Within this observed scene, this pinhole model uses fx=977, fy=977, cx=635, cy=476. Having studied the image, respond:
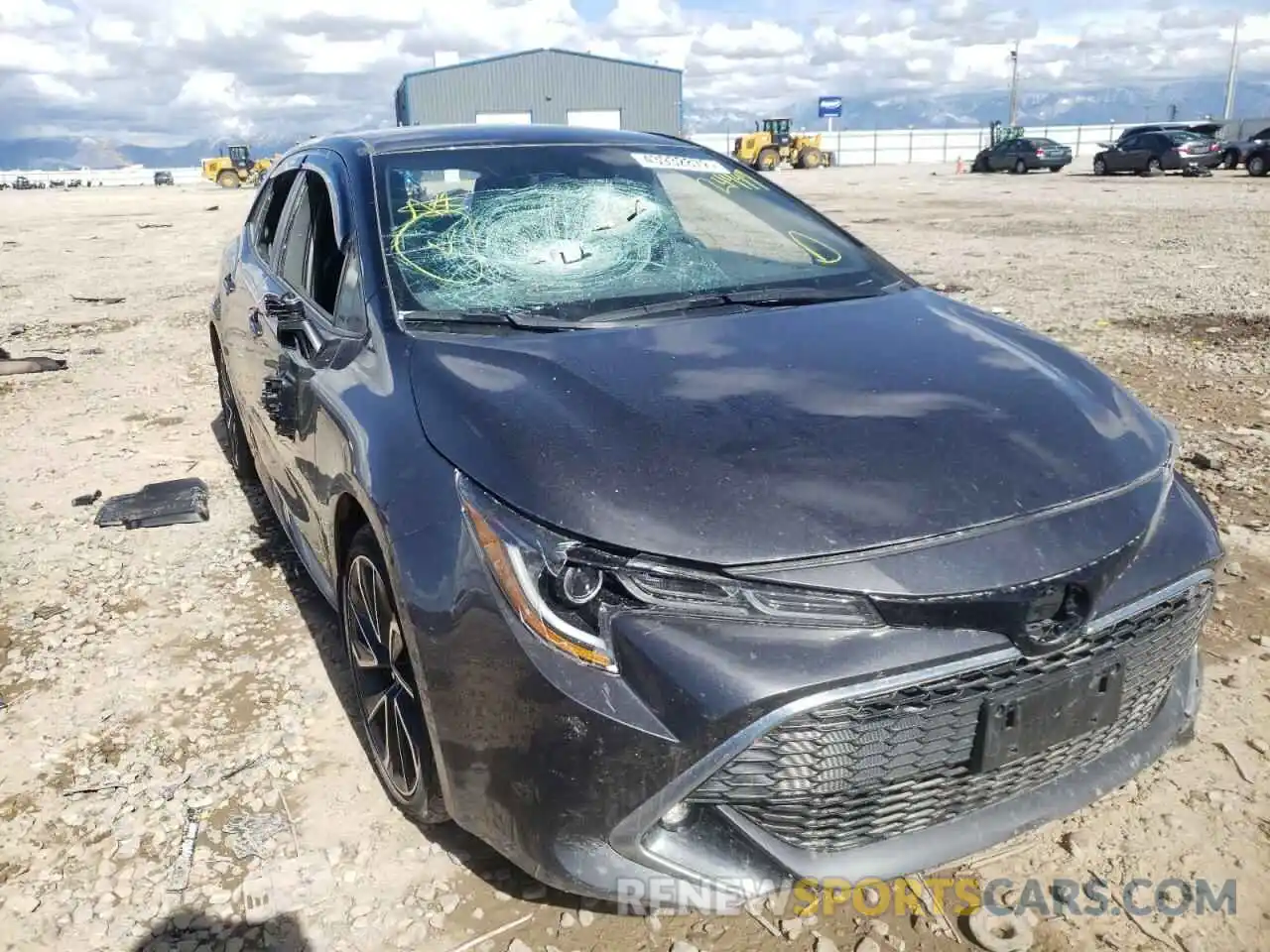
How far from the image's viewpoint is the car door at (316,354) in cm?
249

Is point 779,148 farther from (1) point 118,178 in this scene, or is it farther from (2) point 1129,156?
(1) point 118,178

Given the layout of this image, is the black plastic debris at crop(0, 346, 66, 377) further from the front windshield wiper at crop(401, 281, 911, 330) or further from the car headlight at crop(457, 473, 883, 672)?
the car headlight at crop(457, 473, 883, 672)

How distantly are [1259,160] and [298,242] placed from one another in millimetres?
30057

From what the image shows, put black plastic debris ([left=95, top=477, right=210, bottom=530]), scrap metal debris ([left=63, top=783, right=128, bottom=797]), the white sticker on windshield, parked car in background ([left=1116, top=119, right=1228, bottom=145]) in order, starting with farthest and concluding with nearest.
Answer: parked car in background ([left=1116, top=119, right=1228, bottom=145]), black plastic debris ([left=95, top=477, right=210, bottom=530]), the white sticker on windshield, scrap metal debris ([left=63, top=783, right=128, bottom=797])

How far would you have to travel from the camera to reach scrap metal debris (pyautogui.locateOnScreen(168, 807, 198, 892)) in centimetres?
220

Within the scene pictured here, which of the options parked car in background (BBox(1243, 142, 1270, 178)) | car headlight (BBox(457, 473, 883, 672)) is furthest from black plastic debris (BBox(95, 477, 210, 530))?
parked car in background (BBox(1243, 142, 1270, 178))

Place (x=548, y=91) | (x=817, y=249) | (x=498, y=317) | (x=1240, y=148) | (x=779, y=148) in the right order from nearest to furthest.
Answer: (x=498, y=317) < (x=817, y=249) < (x=1240, y=148) < (x=779, y=148) < (x=548, y=91)

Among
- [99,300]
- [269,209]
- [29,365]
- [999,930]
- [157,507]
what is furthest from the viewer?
[99,300]

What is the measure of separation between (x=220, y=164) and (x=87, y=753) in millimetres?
48555

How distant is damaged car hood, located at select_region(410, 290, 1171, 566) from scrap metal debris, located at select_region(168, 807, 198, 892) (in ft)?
3.87

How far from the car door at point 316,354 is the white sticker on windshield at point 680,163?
996mm

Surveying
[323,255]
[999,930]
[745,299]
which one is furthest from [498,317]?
[999,930]

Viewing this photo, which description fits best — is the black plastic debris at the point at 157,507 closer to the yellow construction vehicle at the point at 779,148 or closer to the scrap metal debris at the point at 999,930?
the scrap metal debris at the point at 999,930

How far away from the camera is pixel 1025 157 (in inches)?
1320
